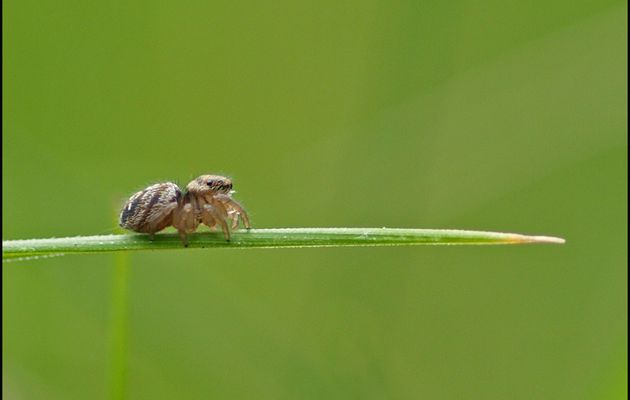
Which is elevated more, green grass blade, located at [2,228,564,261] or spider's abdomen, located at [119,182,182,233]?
spider's abdomen, located at [119,182,182,233]

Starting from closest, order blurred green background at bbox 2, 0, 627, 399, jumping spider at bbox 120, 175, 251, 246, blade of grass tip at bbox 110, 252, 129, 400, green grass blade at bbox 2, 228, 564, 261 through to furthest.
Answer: green grass blade at bbox 2, 228, 564, 261 < blade of grass tip at bbox 110, 252, 129, 400 < jumping spider at bbox 120, 175, 251, 246 < blurred green background at bbox 2, 0, 627, 399

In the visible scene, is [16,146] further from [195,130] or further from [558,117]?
[558,117]

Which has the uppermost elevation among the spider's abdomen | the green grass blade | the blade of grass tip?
the spider's abdomen

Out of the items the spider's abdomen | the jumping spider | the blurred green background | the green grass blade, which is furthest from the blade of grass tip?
the blurred green background

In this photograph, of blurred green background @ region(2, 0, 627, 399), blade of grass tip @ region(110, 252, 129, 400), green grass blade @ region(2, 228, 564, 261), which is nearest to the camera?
green grass blade @ region(2, 228, 564, 261)

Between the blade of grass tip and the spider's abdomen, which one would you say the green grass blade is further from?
the spider's abdomen

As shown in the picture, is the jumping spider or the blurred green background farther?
the blurred green background

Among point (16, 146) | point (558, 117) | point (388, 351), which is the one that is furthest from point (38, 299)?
point (558, 117)
